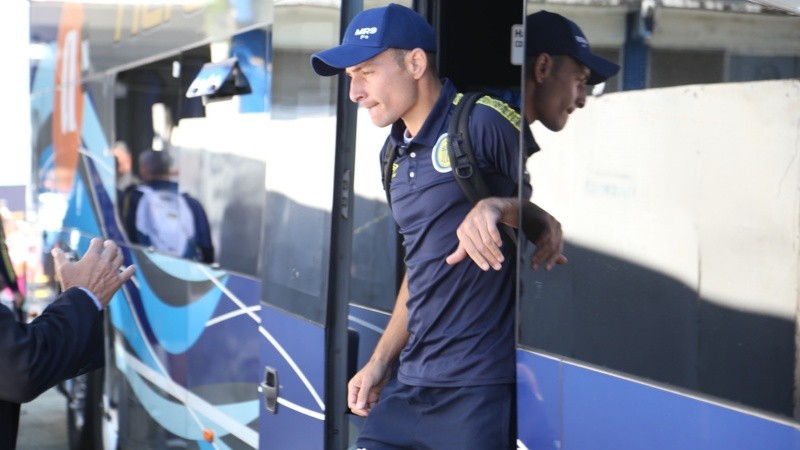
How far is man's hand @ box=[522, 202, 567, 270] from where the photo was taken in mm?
2758

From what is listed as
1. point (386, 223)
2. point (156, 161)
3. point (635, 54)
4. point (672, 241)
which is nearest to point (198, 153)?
point (156, 161)

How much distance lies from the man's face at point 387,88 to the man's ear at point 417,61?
0.05 feet

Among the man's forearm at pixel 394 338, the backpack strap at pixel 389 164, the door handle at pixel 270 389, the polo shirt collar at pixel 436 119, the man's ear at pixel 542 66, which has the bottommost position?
the door handle at pixel 270 389

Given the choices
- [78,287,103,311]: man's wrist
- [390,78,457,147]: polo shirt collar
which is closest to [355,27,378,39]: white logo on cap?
[390,78,457,147]: polo shirt collar

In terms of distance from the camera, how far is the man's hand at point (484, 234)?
2.87m

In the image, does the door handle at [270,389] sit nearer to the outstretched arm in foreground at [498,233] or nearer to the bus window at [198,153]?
the bus window at [198,153]

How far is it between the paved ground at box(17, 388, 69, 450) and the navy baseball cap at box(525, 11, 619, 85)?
6388 mm

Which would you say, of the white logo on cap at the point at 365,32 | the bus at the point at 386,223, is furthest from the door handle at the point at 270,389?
the white logo on cap at the point at 365,32

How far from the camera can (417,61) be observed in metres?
3.30

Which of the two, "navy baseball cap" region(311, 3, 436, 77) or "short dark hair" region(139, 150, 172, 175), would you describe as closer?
"navy baseball cap" region(311, 3, 436, 77)

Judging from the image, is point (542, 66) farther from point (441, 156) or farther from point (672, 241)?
point (672, 241)

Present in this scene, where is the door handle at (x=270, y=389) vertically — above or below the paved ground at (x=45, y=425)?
above

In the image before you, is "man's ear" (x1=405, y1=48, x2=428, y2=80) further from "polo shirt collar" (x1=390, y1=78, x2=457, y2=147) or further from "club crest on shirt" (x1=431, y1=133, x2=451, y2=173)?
"club crest on shirt" (x1=431, y1=133, x2=451, y2=173)

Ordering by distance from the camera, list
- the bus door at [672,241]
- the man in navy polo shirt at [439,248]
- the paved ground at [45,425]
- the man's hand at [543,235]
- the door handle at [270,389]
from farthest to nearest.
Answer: the paved ground at [45,425]
the door handle at [270,389]
the man in navy polo shirt at [439,248]
the man's hand at [543,235]
the bus door at [672,241]
